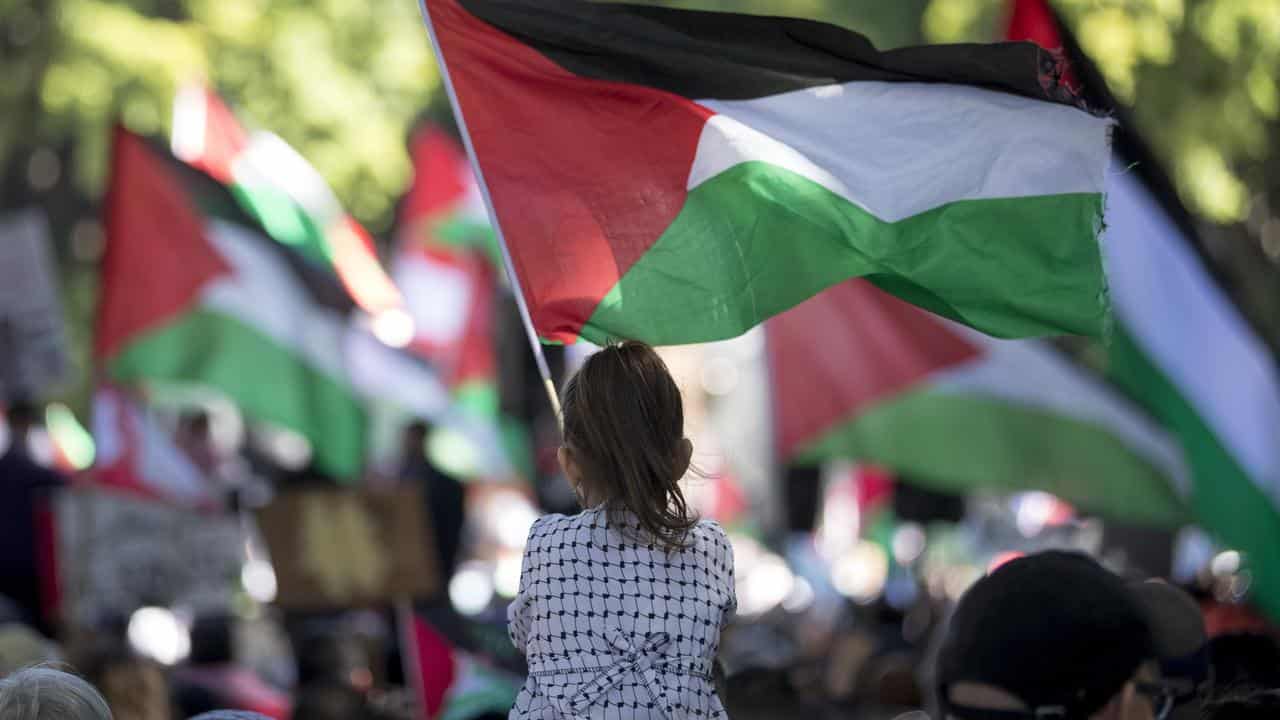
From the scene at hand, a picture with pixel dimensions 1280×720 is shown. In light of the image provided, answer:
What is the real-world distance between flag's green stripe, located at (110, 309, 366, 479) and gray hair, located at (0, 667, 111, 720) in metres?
6.27

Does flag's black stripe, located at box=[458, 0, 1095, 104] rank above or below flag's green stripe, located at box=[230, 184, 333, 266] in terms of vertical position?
above

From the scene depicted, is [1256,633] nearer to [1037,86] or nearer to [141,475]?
[1037,86]

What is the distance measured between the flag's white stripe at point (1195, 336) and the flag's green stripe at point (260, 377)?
4.60 metres

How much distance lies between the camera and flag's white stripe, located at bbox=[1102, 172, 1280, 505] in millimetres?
7305

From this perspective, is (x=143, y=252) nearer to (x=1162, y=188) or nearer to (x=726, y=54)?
(x=1162, y=188)

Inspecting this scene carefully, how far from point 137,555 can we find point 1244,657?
21.4 feet

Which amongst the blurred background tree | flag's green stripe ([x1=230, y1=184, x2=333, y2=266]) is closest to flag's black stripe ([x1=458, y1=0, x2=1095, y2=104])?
flag's green stripe ([x1=230, y1=184, x2=333, y2=266])

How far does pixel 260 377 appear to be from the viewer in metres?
10.3

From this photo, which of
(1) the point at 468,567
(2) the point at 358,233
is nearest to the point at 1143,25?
(2) the point at 358,233

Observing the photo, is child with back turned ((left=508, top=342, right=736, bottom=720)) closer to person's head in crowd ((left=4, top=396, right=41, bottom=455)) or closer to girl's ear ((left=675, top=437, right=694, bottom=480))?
girl's ear ((left=675, top=437, right=694, bottom=480))

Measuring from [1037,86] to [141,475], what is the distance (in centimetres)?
716

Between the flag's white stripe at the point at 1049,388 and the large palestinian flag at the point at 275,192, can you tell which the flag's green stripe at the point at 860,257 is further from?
the large palestinian flag at the point at 275,192

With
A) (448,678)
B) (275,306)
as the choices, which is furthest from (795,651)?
(448,678)

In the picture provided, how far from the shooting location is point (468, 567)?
17328mm
